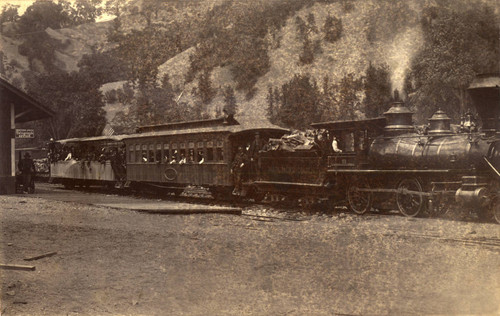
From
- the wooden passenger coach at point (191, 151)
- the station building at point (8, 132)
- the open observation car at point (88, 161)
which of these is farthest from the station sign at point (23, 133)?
the open observation car at point (88, 161)

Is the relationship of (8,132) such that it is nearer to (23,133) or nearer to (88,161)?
(23,133)

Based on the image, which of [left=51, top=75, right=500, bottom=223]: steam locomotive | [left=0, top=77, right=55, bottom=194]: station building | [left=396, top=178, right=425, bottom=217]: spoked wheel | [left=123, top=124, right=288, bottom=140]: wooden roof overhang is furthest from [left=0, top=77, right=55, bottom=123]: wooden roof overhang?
[left=396, top=178, right=425, bottom=217]: spoked wheel

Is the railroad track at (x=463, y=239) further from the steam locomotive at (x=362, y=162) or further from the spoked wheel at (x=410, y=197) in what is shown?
the spoked wheel at (x=410, y=197)

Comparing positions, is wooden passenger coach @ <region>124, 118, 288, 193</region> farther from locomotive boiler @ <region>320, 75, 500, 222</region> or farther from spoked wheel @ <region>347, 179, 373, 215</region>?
spoked wheel @ <region>347, 179, 373, 215</region>

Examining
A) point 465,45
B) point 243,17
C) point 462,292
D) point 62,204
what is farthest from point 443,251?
point 243,17

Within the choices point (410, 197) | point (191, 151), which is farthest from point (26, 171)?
point (410, 197)

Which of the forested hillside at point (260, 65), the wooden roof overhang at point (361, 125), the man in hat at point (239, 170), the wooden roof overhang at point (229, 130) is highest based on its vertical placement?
the forested hillside at point (260, 65)

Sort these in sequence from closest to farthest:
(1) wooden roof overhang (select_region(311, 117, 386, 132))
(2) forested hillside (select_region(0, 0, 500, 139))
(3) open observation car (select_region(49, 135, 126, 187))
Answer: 1. (1) wooden roof overhang (select_region(311, 117, 386, 132))
2. (3) open observation car (select_region(49, 135, 126, 187))
3. (2) forested hillside (select_region(0, 0, 500, 139))
